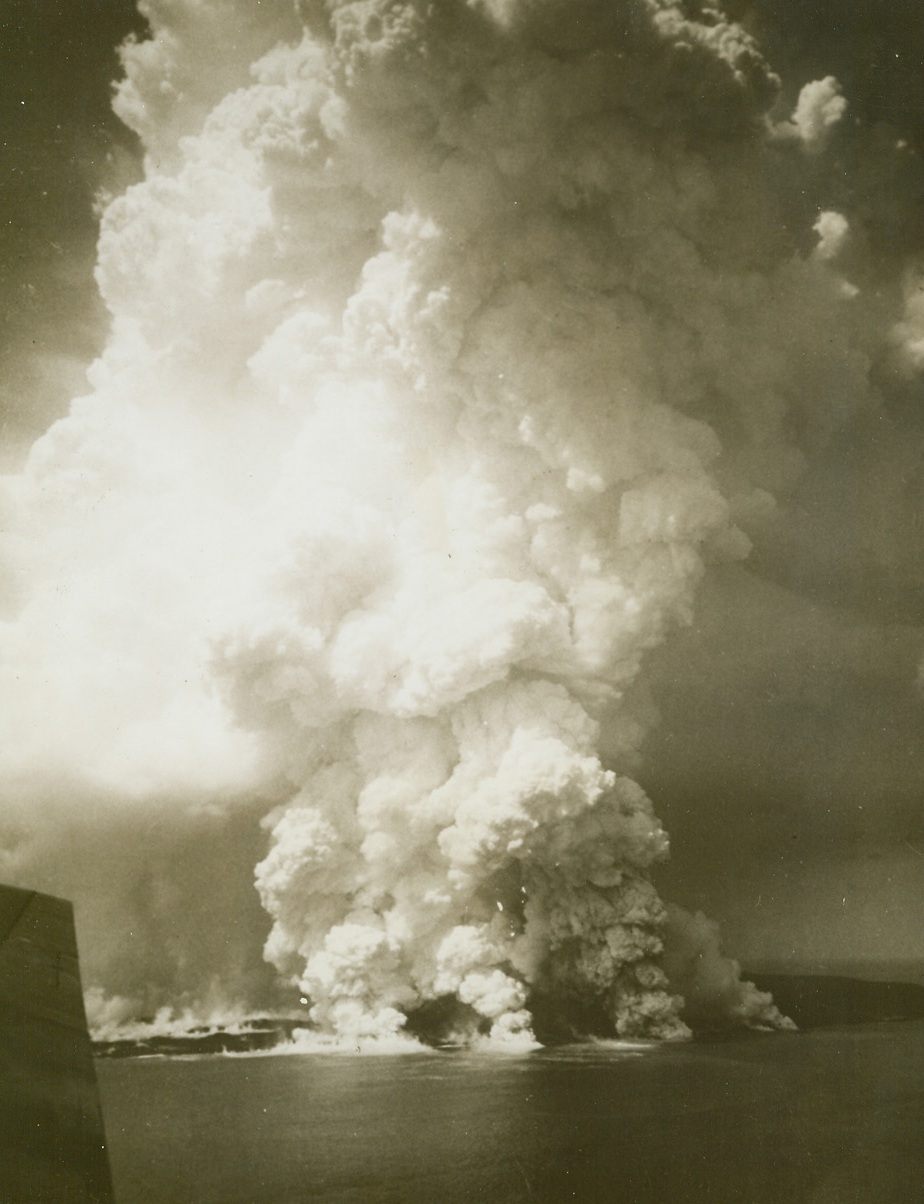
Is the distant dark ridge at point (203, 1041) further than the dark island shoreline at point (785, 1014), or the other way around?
the distant dark ridge at point (203, 1041)

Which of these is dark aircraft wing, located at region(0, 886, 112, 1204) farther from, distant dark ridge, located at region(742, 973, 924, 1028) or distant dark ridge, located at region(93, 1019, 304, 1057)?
distant dark ridge, located at region(742, 973, 924, 1028)

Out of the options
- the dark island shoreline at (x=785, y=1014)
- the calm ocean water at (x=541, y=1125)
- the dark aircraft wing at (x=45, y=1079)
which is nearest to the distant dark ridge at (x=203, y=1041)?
the dark island shoreline at (x=785, y=1014)

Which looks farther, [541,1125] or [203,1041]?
[203,1041]

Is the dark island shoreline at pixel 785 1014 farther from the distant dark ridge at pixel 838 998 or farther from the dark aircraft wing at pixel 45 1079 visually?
the dark aircraft wing at pixel 45 1079

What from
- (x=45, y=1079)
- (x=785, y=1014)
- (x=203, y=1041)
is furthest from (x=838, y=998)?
(x=45, y=1079)

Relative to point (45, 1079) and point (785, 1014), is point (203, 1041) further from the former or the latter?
point (45, 1079)

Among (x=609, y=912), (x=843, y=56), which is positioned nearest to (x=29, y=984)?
(x=843, y=56)

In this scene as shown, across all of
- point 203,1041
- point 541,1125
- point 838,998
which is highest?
point 203,1041

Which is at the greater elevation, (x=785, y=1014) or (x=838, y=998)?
(x=838, y=998)
